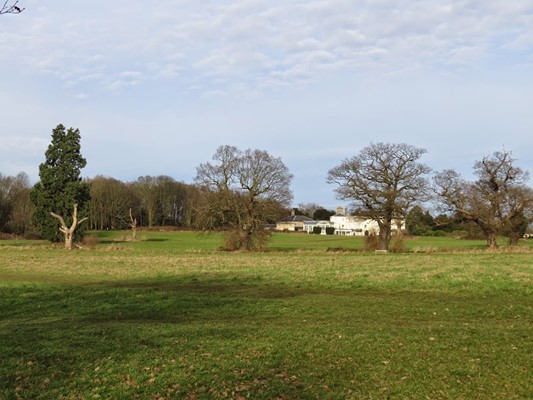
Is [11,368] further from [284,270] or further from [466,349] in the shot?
[284,270]

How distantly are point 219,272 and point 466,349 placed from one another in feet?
64.9

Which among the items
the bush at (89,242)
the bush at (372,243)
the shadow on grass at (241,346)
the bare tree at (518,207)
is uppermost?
the bare tree at (518,207)

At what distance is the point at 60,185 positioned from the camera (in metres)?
60.4

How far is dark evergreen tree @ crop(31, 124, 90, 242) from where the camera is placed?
197 ft

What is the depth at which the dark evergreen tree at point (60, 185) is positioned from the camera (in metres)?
60.1

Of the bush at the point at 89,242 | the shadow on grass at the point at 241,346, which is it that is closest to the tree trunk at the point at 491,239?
the shadow on grass at the point at 241,346

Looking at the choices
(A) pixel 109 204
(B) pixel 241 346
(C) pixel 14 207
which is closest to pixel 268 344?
(B) pixel 241 346

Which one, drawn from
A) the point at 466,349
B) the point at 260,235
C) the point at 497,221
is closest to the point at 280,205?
the point at 260,235

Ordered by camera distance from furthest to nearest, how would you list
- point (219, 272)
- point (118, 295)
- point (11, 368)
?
point (219, 272) < point (118, 295) < point (11, 368)

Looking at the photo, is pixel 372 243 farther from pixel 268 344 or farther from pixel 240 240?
pixel 268 344

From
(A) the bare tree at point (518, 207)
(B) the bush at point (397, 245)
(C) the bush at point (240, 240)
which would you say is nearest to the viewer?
(B) the bush at point (397, 245)

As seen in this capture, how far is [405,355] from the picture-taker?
877 cm

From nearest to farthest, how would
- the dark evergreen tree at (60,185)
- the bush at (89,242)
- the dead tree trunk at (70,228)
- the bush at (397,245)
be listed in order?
the bush at (397,245)
the dead tree trunk at (70,228)
the bush at (89,242)
the dark evergreen tree at (60,185)

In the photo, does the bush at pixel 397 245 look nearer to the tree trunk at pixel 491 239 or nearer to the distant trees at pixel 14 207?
the tree trunk at pixel 491 239
